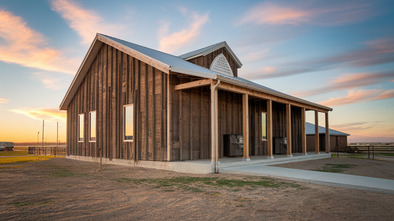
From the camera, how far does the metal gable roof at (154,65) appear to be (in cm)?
1035

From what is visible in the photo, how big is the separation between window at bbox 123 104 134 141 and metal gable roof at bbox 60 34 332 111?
2.55 metres

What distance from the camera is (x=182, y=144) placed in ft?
36.9

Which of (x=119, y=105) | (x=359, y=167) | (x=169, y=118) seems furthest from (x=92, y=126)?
(x=359, y=167)

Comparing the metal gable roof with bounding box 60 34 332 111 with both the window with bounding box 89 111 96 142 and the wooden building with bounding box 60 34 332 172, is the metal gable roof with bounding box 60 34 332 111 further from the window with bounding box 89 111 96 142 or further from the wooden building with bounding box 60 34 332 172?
the window with bounding box 89 111 96 142

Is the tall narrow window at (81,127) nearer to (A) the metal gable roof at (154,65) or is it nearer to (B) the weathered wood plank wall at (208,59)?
(A) the metal gable roof at (154,65)

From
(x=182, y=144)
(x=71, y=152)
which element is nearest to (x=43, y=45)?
(x=71, y=152)

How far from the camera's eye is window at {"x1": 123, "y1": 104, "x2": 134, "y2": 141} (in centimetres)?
1298

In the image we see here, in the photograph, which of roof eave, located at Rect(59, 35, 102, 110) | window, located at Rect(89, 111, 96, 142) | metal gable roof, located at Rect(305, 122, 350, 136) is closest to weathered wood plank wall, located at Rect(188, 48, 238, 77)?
roof eave, located at Rect(59, 35, 102, 110)

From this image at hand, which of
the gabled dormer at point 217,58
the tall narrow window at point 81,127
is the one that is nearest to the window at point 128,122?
the tall narrow window at point 81,127

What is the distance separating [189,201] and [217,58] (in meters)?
13.5

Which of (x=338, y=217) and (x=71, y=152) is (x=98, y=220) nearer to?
(x=338, y=217)

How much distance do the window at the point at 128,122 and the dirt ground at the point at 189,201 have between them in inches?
A: 211

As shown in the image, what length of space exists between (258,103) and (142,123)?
24.3ft

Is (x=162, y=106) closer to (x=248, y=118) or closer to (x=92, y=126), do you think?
(x=248, y=118)
